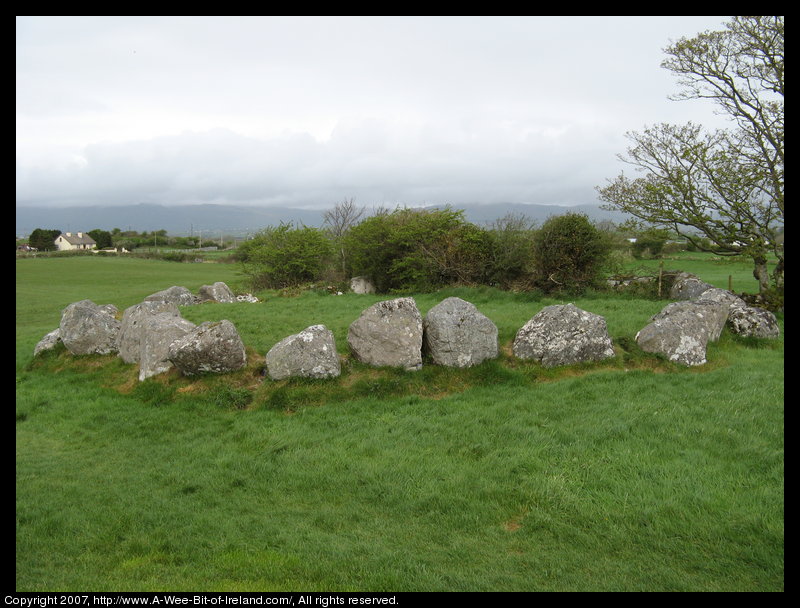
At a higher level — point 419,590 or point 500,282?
point 500,282

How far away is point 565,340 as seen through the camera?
41.8 ft

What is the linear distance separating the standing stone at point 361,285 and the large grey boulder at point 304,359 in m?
16.3

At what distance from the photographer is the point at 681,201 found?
2148 centimetres

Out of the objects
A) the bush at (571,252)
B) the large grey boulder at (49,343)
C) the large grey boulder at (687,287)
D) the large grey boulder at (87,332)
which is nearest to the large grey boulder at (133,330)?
the large grey boulder at (87,332)

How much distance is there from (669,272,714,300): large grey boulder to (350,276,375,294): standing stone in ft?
50.0

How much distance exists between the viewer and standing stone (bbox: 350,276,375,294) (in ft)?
93.7

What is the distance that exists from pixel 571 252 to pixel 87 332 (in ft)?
61.5

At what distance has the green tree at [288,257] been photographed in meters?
30.3

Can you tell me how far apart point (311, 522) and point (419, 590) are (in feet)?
7.25

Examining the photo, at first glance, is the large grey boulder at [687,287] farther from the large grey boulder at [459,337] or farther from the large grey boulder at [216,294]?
the large grey boulder at [216,294]

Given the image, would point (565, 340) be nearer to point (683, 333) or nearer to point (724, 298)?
point (683, 333)
